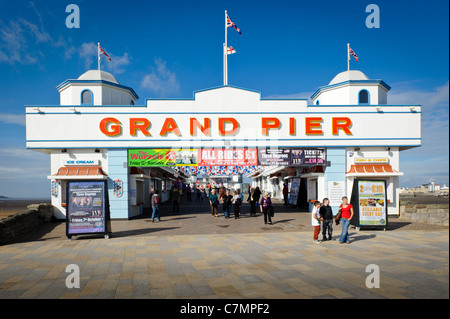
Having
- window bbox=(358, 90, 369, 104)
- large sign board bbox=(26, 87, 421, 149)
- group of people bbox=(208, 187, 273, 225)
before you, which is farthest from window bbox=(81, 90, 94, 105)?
window bbox=(358, 90, 369, 104)

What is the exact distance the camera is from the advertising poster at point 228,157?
1801 cm

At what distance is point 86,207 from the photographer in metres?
12.0

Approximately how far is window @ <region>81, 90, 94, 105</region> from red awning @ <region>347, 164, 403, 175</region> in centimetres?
1625

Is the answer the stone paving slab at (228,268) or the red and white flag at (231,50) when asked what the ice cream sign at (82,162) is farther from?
the red and white flag at (231,50)

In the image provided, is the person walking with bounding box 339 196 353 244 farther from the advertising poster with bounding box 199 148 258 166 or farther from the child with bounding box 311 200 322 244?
the advertising poster with bounding box 199 148 258 166

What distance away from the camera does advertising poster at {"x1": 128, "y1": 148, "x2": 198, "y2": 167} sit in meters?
17.8

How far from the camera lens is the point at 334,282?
629 cm

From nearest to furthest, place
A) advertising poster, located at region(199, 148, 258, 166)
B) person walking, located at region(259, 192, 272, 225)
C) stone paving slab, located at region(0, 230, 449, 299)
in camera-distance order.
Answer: stone paving slab, located at region(0, 230, 449, 299) → person walking, located at region(259, 192, 272, 225) → advertising poster, located at region(199, 148, 258, 166)

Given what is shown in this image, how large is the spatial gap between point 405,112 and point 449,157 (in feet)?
60.5

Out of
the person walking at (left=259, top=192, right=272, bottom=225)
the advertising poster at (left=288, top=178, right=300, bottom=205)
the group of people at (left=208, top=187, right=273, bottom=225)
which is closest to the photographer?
the person walking at (left=259, top=192, right=272, bottom=225)

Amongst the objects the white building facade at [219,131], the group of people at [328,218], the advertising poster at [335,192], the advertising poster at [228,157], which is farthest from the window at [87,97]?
the advertising poster at [335,192]

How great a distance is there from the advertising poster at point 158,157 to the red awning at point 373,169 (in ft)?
30.5
